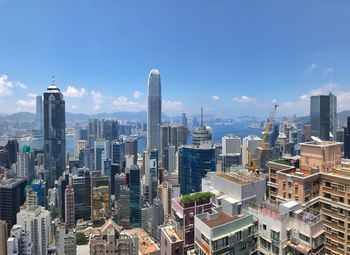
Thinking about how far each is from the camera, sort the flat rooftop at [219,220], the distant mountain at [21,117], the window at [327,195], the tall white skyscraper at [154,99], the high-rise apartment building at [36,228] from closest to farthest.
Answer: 1. the flat rooftop at [219,220]
2. the window at [327,195]
3. the high-rise apartment building at [36,228]
4. the distant mountain at [21,117]
5. the tall white skyscraper at [154,99]

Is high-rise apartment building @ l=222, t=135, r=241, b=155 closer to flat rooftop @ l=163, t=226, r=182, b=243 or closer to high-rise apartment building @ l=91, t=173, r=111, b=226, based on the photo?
high-rise apartment building @ l=91, t=173, r=111, b=226

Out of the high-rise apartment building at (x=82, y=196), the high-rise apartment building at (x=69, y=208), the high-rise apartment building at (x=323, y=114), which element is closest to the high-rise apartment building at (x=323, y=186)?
the high-rise apartment building at (x=69, y=208)

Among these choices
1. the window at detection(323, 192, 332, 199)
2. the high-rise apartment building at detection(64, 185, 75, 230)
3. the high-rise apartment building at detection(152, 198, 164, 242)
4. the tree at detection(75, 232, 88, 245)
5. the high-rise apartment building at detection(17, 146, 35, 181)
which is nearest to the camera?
the window at detection(323, 192, 332, 199)

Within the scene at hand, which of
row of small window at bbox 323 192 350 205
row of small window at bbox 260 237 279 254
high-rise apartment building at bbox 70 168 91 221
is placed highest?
row of small window at bbox 323 192 350 205

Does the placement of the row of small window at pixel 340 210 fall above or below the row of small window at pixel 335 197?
below

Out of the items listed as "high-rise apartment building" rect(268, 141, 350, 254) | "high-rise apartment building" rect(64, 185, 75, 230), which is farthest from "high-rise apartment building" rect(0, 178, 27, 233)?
"high-rise apartment building" rect(268, 141, 350, 254)

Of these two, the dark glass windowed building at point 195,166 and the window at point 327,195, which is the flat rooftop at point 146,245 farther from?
the window at point 327,195
